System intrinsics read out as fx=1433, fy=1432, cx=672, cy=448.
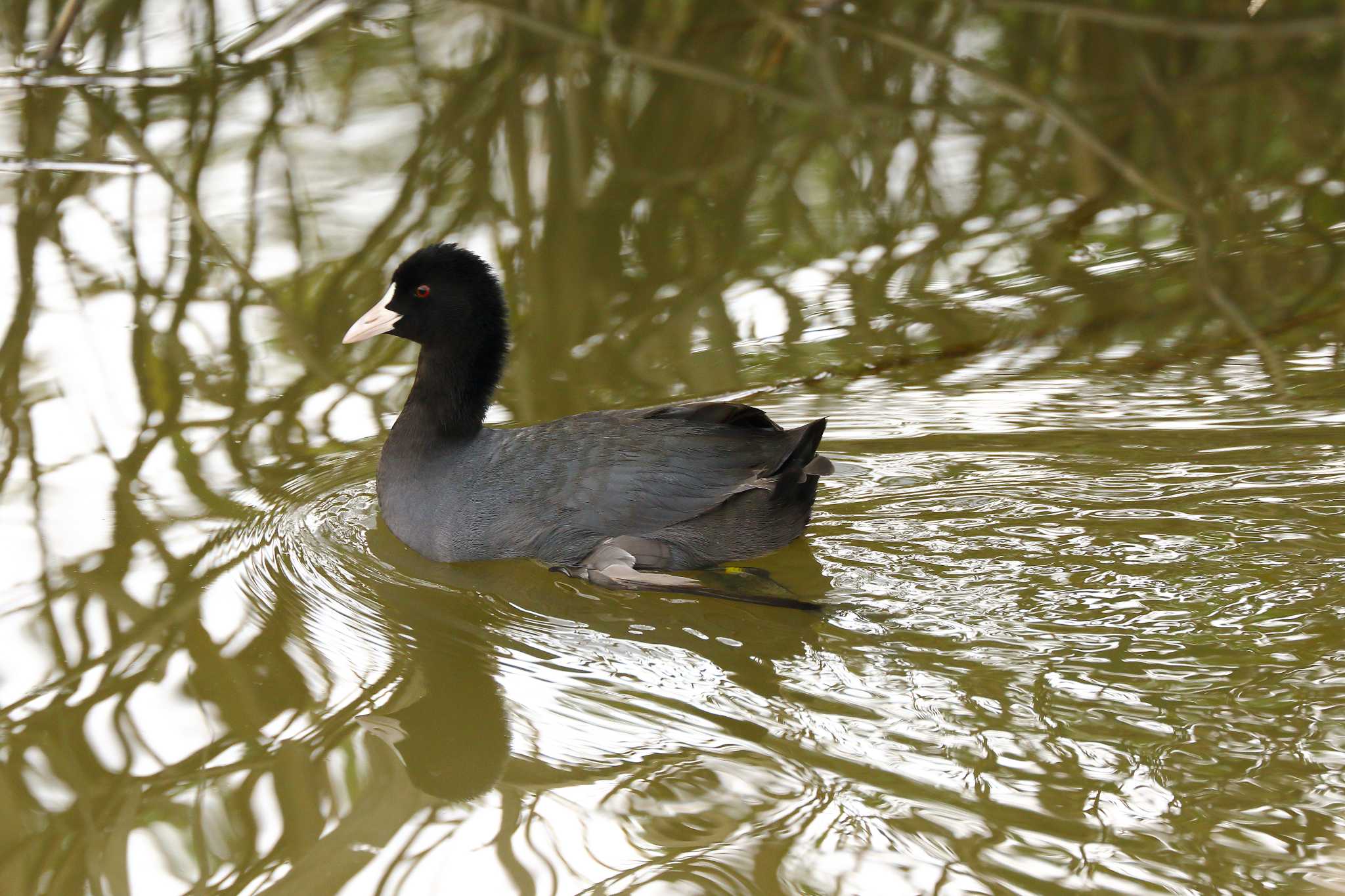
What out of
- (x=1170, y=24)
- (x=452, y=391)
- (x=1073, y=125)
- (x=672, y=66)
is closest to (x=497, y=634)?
(x=452, y=391)

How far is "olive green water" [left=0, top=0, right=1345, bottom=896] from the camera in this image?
250 cm

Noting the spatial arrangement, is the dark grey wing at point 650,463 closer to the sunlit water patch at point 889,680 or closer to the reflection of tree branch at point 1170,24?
the sunlit water patch at point 889,680

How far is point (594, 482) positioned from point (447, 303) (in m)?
0.66

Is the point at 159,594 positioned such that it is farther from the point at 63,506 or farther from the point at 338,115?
the point at 338,115

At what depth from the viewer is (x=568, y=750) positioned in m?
2.72

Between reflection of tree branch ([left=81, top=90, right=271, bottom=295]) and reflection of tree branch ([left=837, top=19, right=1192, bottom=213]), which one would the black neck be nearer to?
reflection of tree branch ([left=81, top=90, right=271, bottom=295])

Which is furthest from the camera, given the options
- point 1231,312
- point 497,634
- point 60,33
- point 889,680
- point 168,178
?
point 60,33

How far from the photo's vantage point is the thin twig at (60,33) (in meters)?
5.95

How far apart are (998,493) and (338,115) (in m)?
4.10

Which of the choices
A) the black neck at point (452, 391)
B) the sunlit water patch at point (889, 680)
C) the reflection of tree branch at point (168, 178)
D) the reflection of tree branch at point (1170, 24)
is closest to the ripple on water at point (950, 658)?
the sunlit water patch at point (889, 680)

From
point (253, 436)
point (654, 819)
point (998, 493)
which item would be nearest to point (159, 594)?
point (253, 436)

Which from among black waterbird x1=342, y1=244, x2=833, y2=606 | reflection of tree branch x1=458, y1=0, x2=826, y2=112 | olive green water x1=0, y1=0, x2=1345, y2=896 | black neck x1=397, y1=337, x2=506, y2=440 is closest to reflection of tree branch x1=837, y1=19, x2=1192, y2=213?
olive green water x1=0, y1=0, x2=1345, y2=896

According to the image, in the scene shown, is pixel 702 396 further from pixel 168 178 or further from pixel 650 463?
pixel 168 178

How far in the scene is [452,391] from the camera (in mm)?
3680
